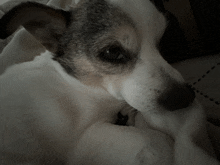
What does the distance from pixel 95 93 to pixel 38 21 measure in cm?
51

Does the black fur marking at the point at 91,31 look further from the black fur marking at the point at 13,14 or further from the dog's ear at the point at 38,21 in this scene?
the black fur marking at the point at 13,14

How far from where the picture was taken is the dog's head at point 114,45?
0.85 meters

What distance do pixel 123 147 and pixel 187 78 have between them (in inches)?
45.2

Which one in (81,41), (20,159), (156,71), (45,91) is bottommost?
(20,159)

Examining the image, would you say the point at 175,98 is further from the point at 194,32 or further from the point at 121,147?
the point at 194,32

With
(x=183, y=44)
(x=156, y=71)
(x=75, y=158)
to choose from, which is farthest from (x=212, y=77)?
(x=75, y=158)

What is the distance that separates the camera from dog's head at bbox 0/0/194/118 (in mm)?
854

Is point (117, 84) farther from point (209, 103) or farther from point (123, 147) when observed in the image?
point (209, 103)

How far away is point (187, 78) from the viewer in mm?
1656

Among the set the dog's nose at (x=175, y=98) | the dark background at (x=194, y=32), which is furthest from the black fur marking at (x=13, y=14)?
the dark background at (x=194, y=32)

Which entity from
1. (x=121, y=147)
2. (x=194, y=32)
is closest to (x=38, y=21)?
(x=121, y=147)

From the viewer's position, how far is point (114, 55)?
0.92 metres

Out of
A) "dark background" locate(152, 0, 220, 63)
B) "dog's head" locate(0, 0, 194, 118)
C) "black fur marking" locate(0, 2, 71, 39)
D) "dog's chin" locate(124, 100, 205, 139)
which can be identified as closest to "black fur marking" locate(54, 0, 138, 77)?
"dog's head" locate(0, 0, 194, 118)

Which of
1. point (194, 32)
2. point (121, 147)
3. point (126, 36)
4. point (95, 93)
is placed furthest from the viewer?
point (194, 32)
